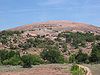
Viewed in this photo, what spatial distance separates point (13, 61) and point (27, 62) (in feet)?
20.1

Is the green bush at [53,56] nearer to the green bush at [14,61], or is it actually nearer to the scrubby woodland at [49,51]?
the scrubby woodland at [49,51]

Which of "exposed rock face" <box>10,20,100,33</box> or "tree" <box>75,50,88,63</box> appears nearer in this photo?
"tree" <box>75,50,88,63</box>

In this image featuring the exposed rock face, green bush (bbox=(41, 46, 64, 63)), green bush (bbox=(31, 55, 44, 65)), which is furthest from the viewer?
the exposed rock face

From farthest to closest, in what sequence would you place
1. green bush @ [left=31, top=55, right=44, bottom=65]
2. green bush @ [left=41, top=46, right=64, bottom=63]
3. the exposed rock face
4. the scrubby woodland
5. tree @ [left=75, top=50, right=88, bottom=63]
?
→ the exposed rock face < green bush @ [left=41, top=46, right=64, bottom=63] < tree @ [left=75, top=50, right=88, bottom=63] < the scrubby woodland < green bush @ [left=31, top=55, right=44, bottom=65]

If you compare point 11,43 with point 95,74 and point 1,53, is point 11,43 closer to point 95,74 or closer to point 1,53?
point 1,53

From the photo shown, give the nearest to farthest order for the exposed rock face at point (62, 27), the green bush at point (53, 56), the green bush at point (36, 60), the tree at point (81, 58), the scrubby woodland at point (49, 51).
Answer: the green bush at point (36, 60) → the scrubby woodland at point (49, 51) → the tree at point (81, 58) → the green bush at point (53, 56) → the exposed rock face at point (62, 27)

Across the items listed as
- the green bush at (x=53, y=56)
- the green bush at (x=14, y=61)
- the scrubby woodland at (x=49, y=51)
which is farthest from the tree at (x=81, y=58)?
the green bush at (x=14, y=61)

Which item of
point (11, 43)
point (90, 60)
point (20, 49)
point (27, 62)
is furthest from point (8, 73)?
point (11, 43)

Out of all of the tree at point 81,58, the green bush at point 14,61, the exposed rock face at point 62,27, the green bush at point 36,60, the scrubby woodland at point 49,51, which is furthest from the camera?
the exposed rock face at point 62,27

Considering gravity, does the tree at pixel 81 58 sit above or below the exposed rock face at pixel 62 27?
below

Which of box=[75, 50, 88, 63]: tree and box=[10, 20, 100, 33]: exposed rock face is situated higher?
box=[10, 20, 100, 33]: exposed rock face

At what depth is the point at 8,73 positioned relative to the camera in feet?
166

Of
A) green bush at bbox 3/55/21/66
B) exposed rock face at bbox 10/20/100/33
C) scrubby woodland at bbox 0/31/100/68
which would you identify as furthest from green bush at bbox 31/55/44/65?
exposed rock face at bbox 10/20/100/33

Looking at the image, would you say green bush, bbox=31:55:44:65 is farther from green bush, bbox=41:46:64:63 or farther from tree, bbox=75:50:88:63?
tree, bbox=75:50:88:63
